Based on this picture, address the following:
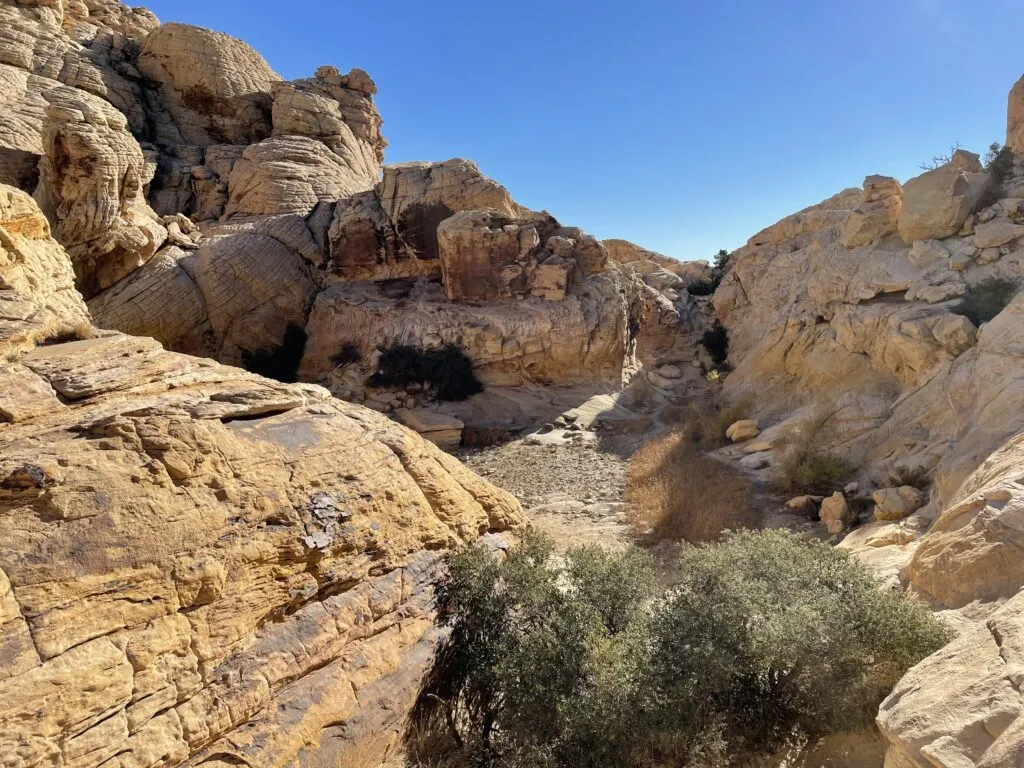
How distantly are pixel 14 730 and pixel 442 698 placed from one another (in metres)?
2.70

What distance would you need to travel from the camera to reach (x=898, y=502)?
6.71 m

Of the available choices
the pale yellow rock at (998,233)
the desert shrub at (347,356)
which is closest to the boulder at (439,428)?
the desert shrub at (347,356)

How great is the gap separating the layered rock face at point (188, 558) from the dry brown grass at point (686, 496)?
4675 millimetres

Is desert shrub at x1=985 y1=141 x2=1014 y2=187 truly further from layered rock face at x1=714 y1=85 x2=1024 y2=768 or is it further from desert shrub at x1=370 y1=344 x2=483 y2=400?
desert shrub at x1=370 y1=344 x2=483 y2=400

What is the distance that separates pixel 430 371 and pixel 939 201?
13611mm

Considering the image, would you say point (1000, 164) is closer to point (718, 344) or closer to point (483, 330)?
point (718, 344)

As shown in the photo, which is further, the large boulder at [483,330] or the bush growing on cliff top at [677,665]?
the large boulder at [483,330]

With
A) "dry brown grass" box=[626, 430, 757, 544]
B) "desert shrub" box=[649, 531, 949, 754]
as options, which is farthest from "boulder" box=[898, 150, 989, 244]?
"desert shrub" box=[649, 531, 949, 754]

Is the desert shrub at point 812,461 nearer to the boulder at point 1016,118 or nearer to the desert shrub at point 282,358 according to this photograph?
the boulder at point 1016,118

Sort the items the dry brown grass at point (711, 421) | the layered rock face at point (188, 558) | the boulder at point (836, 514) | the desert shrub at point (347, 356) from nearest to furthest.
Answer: the layered rock face at point (188, 558)
the boulder at point (836, 514)
the dry brown grass at point (711, 421)
the desert shrub at point (347, 356)

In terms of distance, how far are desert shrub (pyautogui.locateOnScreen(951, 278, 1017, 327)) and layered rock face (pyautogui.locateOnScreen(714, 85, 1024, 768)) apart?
0.05 meters

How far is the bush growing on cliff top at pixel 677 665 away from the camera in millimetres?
3412

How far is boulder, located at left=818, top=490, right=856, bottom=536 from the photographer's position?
743 centimetres

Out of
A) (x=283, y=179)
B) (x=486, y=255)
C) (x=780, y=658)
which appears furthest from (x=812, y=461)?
(x=283, y=179)
